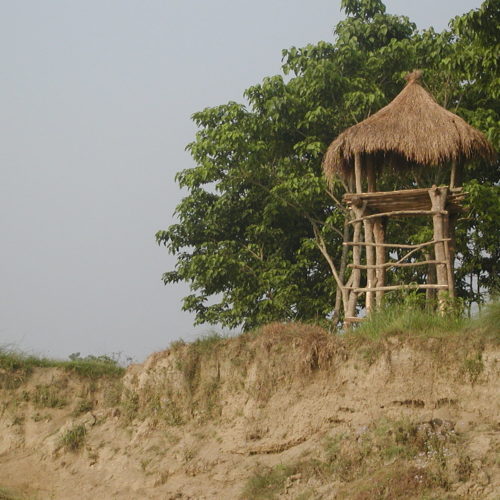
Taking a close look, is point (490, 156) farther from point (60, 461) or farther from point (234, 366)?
point (60, 461)

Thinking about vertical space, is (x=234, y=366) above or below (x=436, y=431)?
above

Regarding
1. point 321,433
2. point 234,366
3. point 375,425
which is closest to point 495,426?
point 375,425

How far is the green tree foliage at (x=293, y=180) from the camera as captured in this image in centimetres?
2030

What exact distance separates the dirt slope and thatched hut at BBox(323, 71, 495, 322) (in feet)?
9.49

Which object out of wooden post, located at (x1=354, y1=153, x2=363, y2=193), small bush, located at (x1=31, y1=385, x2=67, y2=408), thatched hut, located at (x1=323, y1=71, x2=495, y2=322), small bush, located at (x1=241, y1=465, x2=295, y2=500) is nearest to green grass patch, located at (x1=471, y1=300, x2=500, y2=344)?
small bush, located at (x1=241, y1=465, x2=295, y2=500)

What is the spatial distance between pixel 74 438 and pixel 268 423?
12.2 ft

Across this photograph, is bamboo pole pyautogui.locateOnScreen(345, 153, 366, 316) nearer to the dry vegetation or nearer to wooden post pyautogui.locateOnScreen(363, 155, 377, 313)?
wooden post pyautogui.locateOnScreen(363, 155, 377, 313)

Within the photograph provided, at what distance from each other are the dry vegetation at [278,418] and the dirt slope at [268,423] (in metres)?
0.02

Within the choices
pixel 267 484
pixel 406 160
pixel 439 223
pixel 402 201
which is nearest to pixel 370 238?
pixel 402 201

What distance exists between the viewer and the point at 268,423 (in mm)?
12133

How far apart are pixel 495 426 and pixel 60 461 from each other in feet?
23.4

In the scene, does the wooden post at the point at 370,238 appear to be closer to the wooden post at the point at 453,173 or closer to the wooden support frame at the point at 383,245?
the wooden support frame at the point at 383,245

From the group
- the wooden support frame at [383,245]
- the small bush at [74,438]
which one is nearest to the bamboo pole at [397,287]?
the wooden support frame at [383,245]

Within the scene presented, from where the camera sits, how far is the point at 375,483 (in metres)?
10.1
